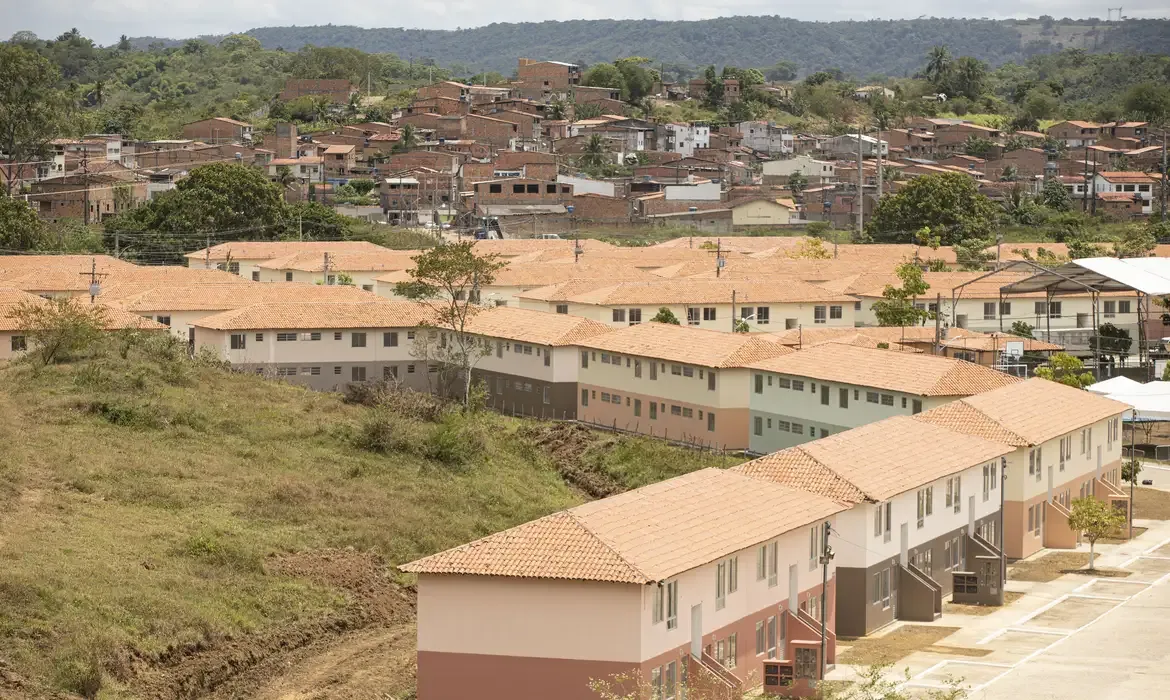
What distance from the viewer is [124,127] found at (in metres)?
147

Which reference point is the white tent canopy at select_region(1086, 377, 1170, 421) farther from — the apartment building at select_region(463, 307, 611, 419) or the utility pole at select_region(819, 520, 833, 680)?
the utility pole at select_region(819, 520, 833, 680)

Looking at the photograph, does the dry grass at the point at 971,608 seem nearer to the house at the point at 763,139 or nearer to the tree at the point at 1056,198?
the tree at the point at 1056,198

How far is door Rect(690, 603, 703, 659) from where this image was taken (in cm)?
2833

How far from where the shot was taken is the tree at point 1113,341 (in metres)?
68.3

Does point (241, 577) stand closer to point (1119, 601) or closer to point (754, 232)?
point (1119, 601)

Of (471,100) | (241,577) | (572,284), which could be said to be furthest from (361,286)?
(471,100)

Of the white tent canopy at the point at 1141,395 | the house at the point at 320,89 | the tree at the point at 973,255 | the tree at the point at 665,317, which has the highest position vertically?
the house at the point at 320,89

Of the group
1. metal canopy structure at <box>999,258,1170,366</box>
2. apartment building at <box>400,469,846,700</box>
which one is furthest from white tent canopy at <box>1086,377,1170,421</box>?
apartment building at <box>400,469,846,700</box>

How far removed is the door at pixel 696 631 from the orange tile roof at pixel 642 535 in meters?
0.90

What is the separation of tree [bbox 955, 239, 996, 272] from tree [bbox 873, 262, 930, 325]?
15.0 metres

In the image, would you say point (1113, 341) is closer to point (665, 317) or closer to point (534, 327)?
point (665, 317)

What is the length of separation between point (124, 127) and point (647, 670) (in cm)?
12821

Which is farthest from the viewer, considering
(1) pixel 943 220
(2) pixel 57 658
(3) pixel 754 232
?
(3) pixel 754 232

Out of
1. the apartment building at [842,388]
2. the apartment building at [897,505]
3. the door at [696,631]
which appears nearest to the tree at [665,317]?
the apartment building at [842,388]
